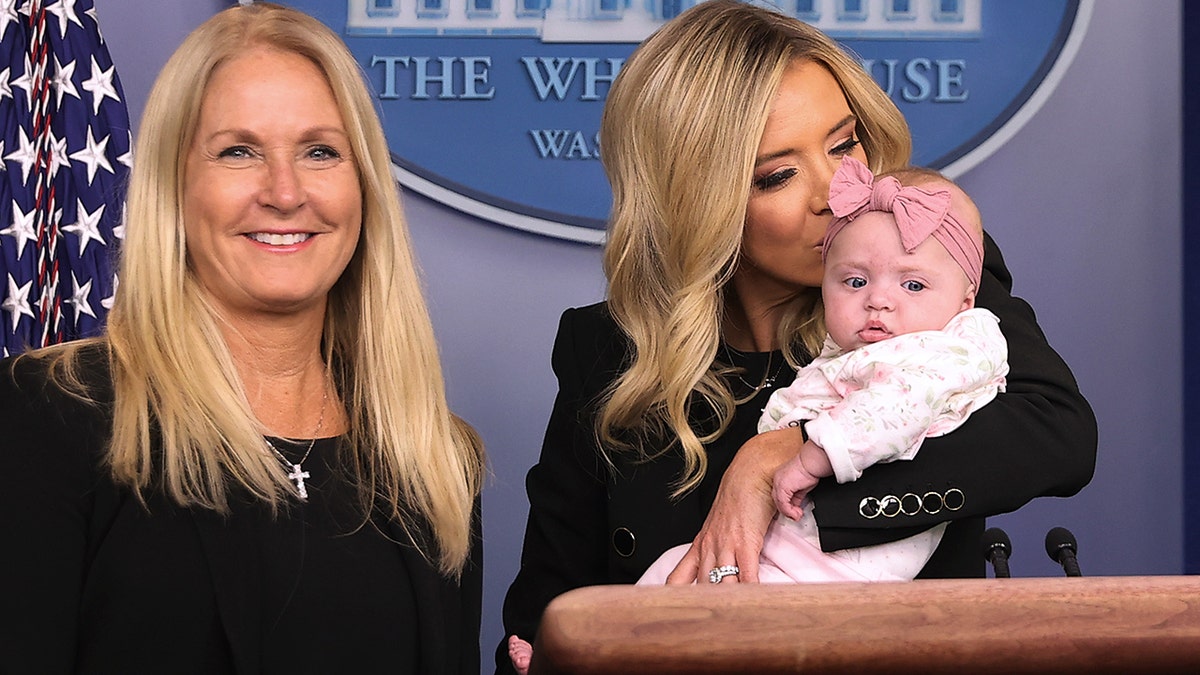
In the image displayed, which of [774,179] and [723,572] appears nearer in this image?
[723,572]

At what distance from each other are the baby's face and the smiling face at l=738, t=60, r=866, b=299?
8.2 inches

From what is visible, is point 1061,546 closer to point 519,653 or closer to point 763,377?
point 763,377

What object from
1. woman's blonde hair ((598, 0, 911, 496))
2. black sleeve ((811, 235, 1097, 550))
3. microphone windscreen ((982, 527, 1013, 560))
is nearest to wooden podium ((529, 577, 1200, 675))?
black sleeve ((811, 235, 1097, 550))

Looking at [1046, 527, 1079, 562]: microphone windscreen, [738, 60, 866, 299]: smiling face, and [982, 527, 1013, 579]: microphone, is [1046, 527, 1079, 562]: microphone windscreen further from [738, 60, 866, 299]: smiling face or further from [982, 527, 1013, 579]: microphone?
[738, 60, 866, 299]: smiling face

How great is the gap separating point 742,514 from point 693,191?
23.4 inches

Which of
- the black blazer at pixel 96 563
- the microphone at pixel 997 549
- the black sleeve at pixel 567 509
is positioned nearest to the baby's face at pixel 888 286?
the microphone at pixel 997 549

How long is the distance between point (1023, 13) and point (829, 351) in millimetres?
1857

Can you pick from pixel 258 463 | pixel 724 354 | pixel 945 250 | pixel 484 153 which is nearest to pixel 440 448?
pixel 258 463

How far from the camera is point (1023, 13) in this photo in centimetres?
349

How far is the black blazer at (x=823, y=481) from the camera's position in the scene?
175cm

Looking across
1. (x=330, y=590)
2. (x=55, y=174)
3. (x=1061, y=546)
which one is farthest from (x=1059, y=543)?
(x=55, y=174)

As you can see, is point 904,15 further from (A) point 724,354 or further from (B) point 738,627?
(B) point 738,627

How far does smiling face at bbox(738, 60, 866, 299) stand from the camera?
7.00 ft

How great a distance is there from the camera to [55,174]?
2.95 metres
